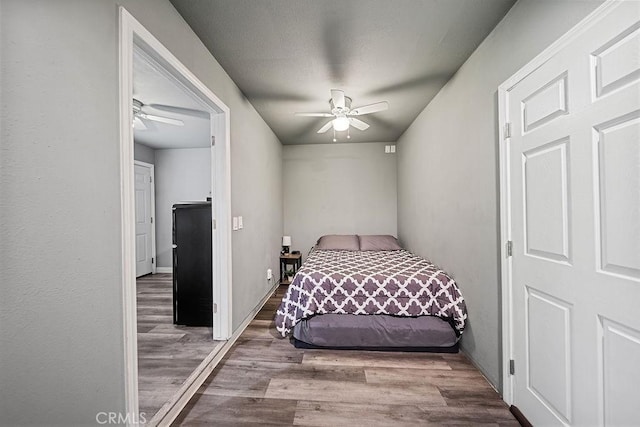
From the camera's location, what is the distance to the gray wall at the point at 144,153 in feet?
15.1

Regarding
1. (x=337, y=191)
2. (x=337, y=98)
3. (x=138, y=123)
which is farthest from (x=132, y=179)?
(x=337, y=191)

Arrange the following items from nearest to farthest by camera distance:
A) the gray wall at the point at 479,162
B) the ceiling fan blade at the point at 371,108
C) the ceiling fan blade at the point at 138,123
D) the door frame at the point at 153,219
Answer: the gray wall at the point at 479,162 < the ceiling fan blade at the point at 371,108 < the ceiling fan blade at the point at 138,123 < the door frame at the point at 153,219

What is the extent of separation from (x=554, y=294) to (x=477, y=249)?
27.3 inches

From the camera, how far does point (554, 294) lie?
126 cm

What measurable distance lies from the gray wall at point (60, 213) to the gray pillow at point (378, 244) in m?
3.36

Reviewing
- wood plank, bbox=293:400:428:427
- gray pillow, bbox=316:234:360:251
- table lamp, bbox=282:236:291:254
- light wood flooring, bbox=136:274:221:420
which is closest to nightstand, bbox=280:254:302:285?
table lamp, bbox=282:236:291:254

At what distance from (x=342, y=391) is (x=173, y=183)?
4.90 meters

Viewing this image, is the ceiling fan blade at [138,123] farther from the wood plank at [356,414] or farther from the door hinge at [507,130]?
the door hinge at [507,130]

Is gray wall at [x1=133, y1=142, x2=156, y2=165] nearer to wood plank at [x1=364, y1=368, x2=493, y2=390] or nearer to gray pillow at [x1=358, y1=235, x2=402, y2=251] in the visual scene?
gray pillow at [x1=358, y1=235, x2=402, y2=251]

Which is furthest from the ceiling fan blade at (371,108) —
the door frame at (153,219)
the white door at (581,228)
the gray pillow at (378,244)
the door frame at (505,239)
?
the door frame at (153,219)

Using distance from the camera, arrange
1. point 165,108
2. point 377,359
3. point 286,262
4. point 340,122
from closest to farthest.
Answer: point 377,359 < point 340,122 < point 165,108 < point 286,262

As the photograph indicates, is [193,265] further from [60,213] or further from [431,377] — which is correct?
[431,377]

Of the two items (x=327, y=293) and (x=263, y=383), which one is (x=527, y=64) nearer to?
(x=327, y=293)

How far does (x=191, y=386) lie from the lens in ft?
5.68
